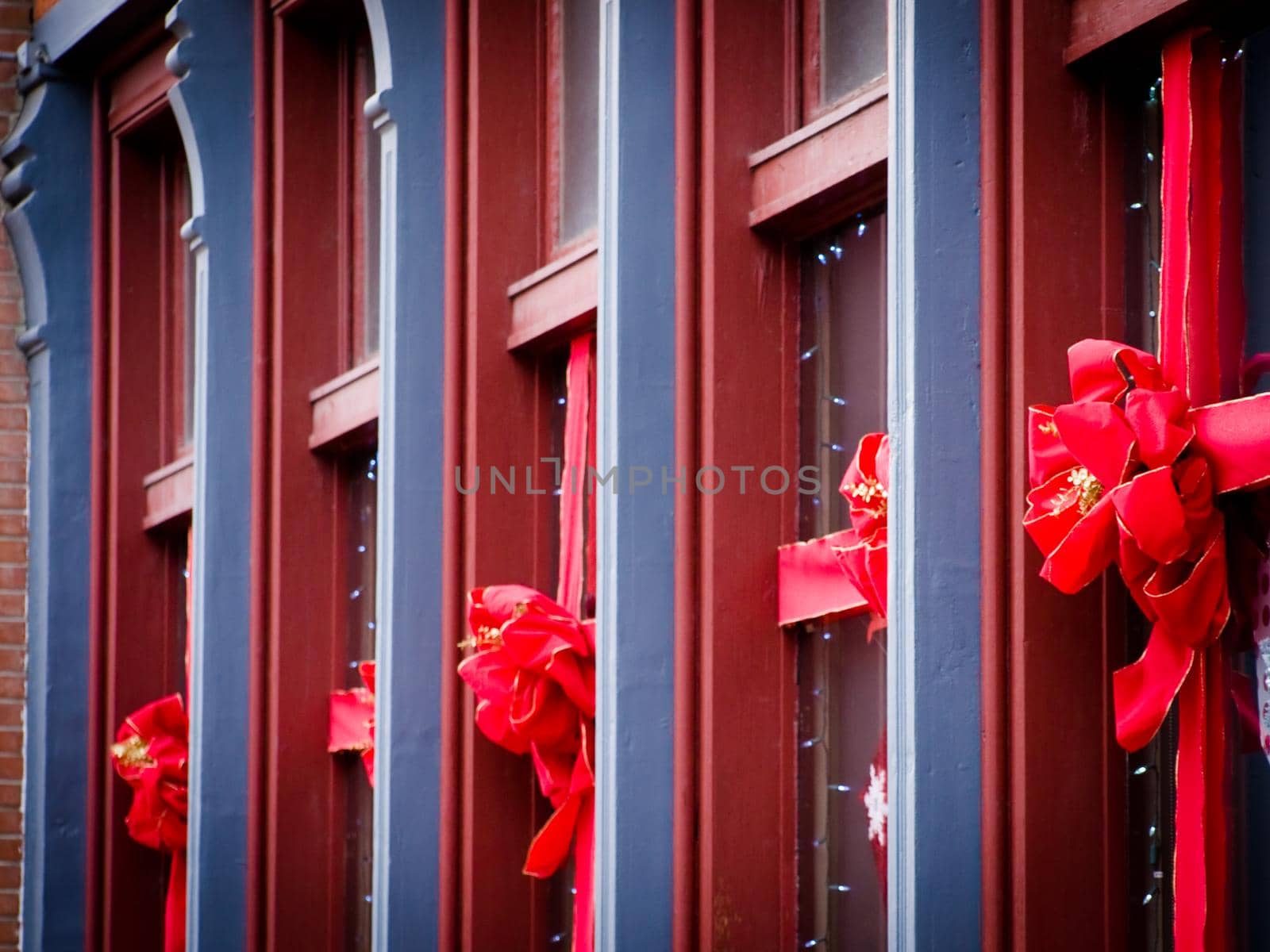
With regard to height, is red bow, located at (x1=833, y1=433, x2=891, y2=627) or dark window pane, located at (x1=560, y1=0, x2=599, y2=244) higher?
dark window pane, located at (x1=560, y1=0, x2=599, y2=244)

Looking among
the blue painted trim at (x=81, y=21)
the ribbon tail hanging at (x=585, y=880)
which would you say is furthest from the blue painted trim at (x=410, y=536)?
the blue painted trim at (x=81, y=21)

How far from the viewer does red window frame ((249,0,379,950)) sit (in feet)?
21.5

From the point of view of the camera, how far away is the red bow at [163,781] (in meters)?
7.33

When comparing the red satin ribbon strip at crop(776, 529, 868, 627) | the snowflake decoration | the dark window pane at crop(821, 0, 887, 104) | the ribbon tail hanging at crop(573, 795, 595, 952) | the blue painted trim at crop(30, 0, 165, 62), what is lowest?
the ribbon tail hanging at crop(573, 795, 595, 952)

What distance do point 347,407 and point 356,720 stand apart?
88 centimetres

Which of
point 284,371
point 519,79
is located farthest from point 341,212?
point 519,79

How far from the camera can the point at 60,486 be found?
26.0ft

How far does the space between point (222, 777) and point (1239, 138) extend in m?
4.40

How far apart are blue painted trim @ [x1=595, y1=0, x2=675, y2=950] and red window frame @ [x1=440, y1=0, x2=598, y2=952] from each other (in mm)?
781

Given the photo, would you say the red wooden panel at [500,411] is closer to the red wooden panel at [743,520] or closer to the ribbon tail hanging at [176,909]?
the red wooden panel at [743,520]

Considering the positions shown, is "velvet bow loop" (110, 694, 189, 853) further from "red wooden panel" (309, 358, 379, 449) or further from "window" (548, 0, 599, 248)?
"window" (548, 0, 599, 248)

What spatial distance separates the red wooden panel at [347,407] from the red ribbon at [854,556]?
6.76ft

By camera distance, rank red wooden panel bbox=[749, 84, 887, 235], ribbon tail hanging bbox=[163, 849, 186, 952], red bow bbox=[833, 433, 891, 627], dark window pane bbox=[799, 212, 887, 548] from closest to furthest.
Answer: red bow bbox=[833, 433, 891, 627]
red wooden panel bbox=[749, 84, 887, 235]
dark window pane bbox=[799, 212, 887, 548]
ribbon tail hanging bbox=[163, 849, 186, 952]

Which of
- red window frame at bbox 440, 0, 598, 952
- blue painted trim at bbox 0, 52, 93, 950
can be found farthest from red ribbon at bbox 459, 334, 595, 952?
blue painted trim at bbox 0, 52, 93, 950
